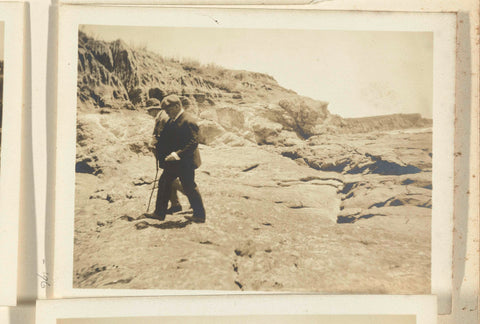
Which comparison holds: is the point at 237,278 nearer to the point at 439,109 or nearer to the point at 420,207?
the point at 420,207

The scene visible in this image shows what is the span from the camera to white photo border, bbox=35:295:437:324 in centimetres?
121

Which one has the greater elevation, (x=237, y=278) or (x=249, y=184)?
(x=249, y=184)

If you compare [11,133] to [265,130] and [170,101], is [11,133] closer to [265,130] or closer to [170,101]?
[170,101]

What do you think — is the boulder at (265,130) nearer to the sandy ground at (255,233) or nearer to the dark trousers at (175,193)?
the sandy ground at (255,233)

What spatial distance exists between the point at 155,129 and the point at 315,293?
74 cm

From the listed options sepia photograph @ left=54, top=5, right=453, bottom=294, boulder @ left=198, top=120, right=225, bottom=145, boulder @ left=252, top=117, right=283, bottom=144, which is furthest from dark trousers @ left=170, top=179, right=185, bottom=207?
boulder @ left=252, top=117, right=283, bottom=144

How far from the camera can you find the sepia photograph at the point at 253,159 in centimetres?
122

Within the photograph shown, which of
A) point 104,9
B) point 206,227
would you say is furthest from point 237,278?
point 104,9

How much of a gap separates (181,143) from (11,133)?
1.76ft

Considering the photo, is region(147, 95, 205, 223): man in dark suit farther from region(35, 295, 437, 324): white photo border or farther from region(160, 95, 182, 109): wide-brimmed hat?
region(35, 295, 437, 324): white photo border

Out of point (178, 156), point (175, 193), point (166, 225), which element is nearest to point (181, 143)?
point (178, 156)

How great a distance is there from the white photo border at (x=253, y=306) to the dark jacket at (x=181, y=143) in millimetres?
439

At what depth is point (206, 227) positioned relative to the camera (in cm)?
122

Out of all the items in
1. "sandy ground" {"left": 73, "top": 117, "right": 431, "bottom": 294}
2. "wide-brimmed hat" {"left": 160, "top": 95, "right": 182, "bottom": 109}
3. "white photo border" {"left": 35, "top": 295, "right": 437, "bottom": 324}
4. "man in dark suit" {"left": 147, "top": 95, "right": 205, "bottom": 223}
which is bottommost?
"white photo border" {"left": 35, "top": 295, "right": 437, "bottom": 324}
